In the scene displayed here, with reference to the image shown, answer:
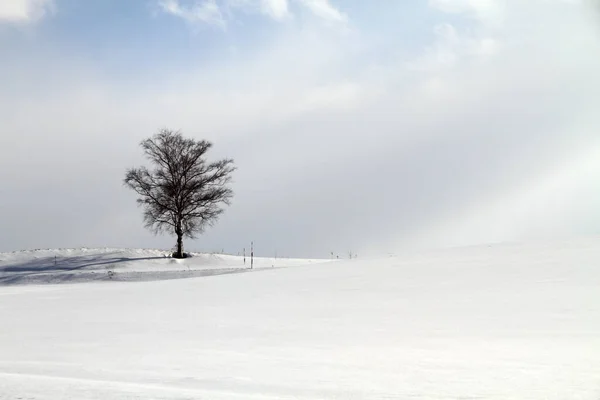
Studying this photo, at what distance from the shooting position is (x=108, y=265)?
37062 mm

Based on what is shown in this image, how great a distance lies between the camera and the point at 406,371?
7.41 metres

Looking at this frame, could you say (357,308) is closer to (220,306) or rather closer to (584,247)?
(220,306)

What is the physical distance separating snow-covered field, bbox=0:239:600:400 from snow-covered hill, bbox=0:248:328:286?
13.3 metres

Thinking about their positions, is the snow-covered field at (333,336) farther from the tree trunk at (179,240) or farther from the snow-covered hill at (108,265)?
the tree trunk at (179,240)

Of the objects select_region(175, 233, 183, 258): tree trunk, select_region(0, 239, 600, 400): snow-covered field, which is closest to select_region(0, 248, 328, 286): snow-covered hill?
select_region(175, 233, 183, 258): tree trunk

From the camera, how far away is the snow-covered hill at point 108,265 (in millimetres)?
33438

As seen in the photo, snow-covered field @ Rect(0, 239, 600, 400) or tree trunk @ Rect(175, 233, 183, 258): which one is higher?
tree trunk @ Rect(175, 233, 183, 258)

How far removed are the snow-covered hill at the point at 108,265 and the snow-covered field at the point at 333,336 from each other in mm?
13334

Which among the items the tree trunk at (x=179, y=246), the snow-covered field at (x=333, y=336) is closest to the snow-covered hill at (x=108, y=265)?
the tree trunk at (x=179, y=246)

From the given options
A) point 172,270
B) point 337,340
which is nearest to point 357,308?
point 337,340

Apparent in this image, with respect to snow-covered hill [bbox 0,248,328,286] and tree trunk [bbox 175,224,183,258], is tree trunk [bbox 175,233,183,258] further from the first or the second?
snow-covered hill [bbox 0,248,328,286]

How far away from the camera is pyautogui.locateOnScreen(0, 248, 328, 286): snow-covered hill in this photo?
110ft

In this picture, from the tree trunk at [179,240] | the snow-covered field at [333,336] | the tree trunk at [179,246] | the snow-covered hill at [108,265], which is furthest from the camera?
the tree trunk at [179,240]

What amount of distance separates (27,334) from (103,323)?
5.32ft
